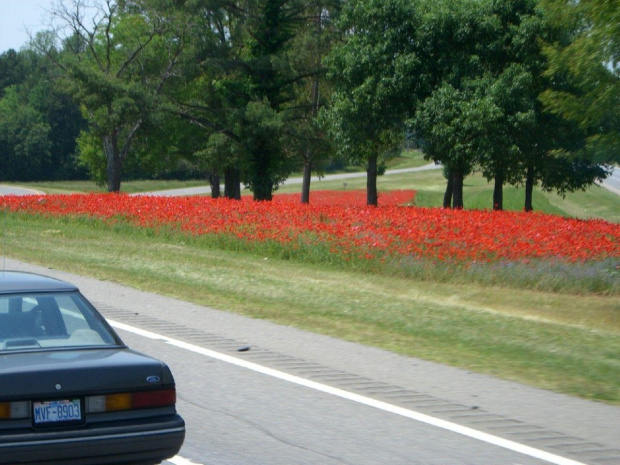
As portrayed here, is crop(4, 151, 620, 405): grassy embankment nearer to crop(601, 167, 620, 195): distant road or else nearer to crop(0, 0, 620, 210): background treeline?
crop(0, 0, 620, 210): background treeline

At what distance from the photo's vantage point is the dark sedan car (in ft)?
17.2

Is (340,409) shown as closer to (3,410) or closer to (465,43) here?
(3,410)

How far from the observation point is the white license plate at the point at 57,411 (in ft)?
17.4

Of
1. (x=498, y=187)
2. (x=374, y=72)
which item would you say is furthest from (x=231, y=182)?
(x=498, y=187)

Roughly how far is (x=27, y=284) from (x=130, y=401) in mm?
1364

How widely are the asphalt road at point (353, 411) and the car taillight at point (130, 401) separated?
36.0 inches

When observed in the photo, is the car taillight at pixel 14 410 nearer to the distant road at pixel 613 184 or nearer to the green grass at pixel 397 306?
the green grass at pixel 397 306

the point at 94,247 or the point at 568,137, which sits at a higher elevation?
the point at 568,137

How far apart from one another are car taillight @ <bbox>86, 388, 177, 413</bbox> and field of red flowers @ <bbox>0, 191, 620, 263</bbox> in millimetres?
14403

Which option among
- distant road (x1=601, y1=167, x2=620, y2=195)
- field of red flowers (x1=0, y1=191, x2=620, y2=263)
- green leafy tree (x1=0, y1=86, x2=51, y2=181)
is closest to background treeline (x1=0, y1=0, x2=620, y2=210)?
field of red flowers (x1=0, y1=191, x2=620, y2=263)

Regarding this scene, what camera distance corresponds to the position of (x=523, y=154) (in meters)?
38.5

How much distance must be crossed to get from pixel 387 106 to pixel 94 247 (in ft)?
62.4

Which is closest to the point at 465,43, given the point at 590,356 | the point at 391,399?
the point at 590,356

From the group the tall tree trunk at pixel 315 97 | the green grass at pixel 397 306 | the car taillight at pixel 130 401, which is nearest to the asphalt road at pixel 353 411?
the green grass at pixel 397 306
